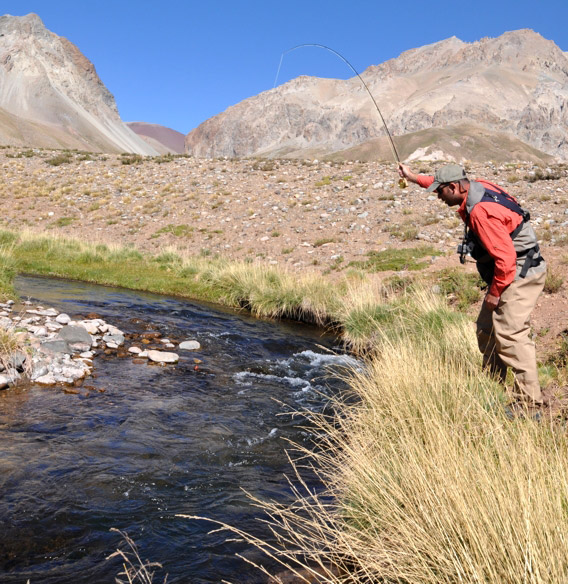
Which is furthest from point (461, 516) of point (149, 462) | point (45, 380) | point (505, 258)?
point (45, 380)

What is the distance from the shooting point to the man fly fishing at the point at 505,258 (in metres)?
4.90

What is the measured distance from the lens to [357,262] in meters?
15.7

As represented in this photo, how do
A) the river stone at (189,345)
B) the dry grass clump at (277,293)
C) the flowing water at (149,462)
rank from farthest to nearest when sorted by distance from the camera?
the dry grass clump at (277,293)
the river stone at (189,345)
the flowing water at (149,462)

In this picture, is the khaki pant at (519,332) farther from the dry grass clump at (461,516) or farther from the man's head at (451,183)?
the dry grass clump at (461,516)

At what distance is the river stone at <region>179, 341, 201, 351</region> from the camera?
9.62 metres

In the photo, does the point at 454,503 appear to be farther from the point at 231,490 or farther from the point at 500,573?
the point at 231,490

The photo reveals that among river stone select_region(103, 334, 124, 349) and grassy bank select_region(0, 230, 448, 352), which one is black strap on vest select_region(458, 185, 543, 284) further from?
river stone select_region(103, 334, 124, 349)

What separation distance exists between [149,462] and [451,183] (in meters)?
3.87

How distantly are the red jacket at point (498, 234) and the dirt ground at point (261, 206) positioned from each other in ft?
22.0

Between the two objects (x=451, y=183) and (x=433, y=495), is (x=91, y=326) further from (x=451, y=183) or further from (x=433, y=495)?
(x=433, y=495)

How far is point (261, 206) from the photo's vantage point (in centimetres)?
2250

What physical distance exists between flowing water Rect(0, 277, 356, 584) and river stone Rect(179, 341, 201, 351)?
0.33 meters

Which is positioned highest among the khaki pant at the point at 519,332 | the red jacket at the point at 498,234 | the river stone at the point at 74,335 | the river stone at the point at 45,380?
the red jacket at the point at 498,234

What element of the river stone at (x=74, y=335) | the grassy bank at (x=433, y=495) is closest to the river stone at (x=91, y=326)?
the river stone at (x=74, y=335)
